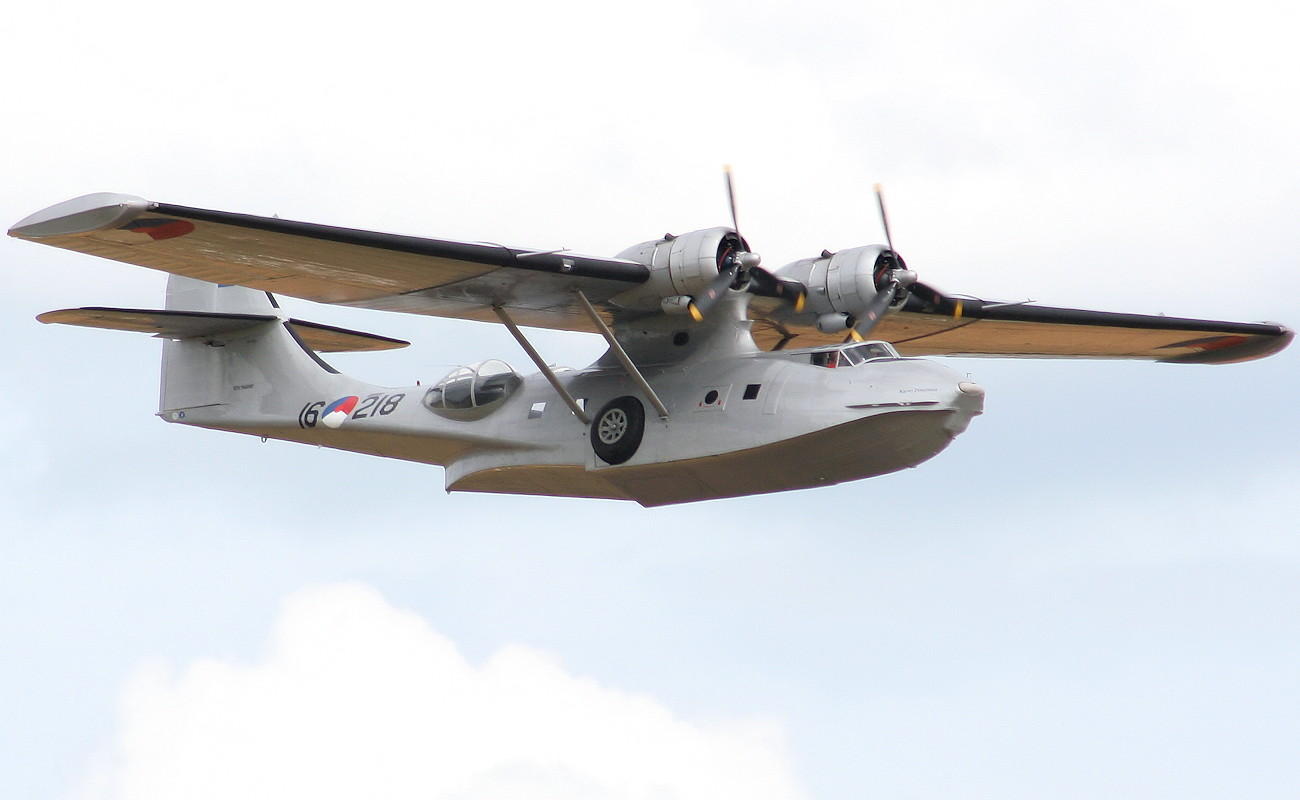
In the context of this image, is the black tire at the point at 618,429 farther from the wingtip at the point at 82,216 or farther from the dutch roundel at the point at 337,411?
the wingtip at the point at 82,216

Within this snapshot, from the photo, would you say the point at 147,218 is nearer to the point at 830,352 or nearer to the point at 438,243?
the point at 438,243

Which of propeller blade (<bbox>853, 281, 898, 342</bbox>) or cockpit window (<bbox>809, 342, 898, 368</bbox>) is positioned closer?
cockpit window (<bbox>809, 342, 898, 368</bbox>)

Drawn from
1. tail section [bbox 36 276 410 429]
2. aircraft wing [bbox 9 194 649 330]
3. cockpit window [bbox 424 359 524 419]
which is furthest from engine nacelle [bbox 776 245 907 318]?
tail section [bbox 36 276 410 429]

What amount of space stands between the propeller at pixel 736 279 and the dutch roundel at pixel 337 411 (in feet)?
16.8

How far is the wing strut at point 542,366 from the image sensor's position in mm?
18234

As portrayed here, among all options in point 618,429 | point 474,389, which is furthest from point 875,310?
point 474,389

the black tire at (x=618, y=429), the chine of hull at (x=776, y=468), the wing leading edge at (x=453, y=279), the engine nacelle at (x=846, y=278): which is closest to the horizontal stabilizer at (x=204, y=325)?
the wing leading edge at (x=453, y=279)

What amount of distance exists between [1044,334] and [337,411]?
Result: 9237 millimetres

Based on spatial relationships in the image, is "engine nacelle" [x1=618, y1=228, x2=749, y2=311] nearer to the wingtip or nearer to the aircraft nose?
the aircraft nose

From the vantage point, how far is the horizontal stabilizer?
20.0 meters

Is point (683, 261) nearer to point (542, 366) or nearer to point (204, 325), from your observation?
point (542, 366)

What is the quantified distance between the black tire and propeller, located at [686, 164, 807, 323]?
1214 millimetres

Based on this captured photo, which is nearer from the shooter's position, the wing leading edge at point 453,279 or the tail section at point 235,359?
the wing leading edge at point 453,279

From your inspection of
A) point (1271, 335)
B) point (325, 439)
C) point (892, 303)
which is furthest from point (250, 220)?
point (1271, 335)
